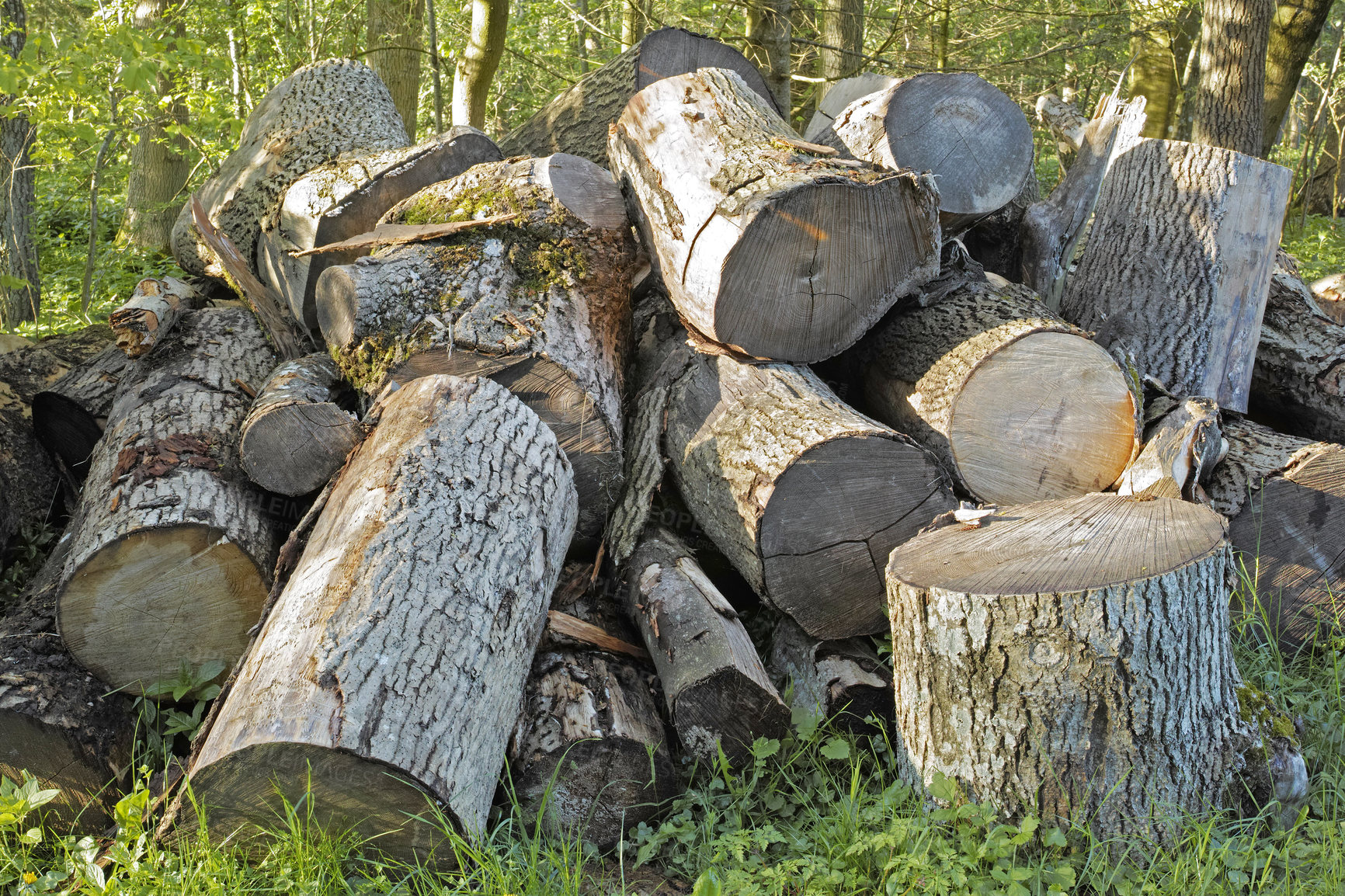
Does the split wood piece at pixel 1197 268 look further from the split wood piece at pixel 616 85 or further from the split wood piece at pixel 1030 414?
the split wood piece at pixel 616 85

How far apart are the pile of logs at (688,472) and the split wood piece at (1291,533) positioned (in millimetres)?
12

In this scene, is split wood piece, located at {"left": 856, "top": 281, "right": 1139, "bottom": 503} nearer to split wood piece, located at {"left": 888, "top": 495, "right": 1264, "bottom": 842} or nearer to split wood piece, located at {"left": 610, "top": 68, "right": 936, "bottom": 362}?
Result: split wood piece, located at {"left": 610, "top": 68, "right": 936, "bottom": 362}

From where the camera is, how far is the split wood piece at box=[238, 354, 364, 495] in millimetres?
2969

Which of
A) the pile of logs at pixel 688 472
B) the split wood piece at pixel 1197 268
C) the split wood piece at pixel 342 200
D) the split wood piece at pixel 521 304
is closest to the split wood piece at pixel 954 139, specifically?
the pile of logs at pixel 688 472

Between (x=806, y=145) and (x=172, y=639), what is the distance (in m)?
2.71

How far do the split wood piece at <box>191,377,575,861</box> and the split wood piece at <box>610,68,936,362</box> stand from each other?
0.83 metres

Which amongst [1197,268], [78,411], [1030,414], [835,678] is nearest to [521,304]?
[835,678]

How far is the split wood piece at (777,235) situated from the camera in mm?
3029

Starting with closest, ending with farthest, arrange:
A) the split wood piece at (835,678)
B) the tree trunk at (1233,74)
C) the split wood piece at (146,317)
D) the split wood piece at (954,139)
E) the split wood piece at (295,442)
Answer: the split wood piece at (835,678), the split wood piece at (295,442), the split wood piece at (146,317), the split wood piece at (954,139), the tree trunk at (1233,74)

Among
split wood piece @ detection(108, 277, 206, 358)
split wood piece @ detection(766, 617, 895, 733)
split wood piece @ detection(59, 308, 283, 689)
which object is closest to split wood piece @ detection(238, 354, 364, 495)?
split wood piece @ detection(59, 308, 283, 689)

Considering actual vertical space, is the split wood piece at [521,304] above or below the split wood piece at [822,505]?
above

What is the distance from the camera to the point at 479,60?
22.2 ft

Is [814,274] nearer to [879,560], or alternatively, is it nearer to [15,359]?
[879,560]

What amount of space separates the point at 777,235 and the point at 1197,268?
1972 millimetres
